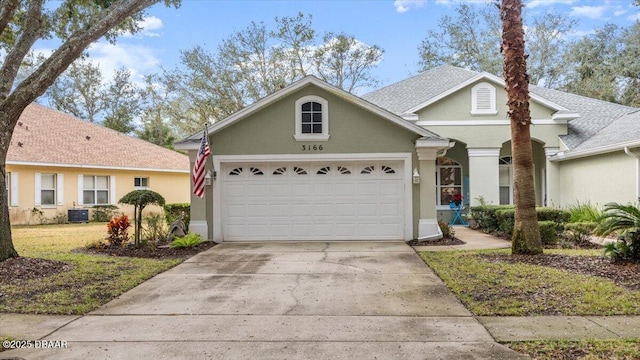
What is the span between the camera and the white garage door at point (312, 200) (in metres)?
12.4

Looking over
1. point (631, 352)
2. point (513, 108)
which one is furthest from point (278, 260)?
point (631, 352)

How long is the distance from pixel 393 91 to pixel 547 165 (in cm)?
716

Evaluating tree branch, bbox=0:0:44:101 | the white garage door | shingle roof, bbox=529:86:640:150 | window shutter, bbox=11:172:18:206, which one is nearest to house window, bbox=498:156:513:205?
shingle roof, bbox=529:86:640:150

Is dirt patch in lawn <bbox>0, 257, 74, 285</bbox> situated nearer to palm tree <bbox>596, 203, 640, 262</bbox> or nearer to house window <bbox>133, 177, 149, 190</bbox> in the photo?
palm tree <bbox>596, 203, 640, 262</bbox>

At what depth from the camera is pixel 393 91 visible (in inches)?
798

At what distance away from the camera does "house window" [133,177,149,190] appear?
2323 cm

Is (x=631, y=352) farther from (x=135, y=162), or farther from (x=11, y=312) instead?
(x=135, y=162)

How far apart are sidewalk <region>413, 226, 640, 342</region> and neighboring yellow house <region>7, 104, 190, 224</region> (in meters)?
18.9

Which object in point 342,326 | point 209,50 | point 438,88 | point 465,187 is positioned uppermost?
point 209,50

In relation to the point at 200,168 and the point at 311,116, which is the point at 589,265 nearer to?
the point at 311,116

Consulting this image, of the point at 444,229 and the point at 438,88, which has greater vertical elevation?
the point at 438,88

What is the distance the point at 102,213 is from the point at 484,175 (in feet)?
55.8

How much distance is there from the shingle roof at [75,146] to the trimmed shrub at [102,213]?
198 cm

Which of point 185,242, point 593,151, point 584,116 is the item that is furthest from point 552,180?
point 185,242
